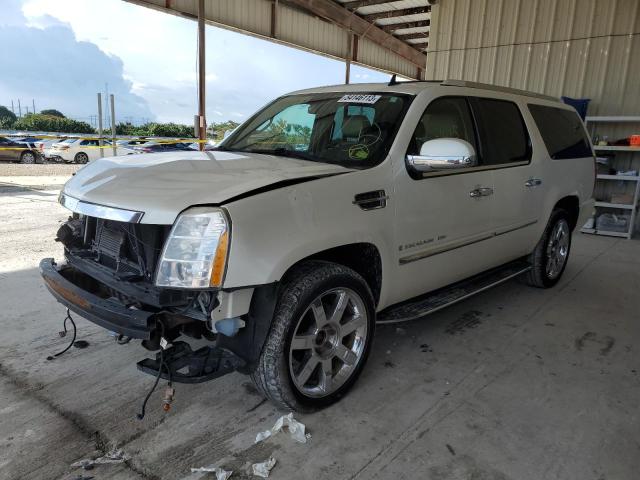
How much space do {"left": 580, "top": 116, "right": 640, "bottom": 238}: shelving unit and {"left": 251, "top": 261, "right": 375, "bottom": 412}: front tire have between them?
7026 mm

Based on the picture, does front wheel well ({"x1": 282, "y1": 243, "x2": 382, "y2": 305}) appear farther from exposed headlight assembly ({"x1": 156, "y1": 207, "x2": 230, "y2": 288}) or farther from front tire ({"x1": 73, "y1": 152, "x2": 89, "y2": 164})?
front tire ({"x1": 73, "y1": 152, "x2": 89, "y2": 164})

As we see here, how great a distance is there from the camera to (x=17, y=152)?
68.8ft

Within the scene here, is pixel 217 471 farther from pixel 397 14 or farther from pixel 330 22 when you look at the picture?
pixel 397 14

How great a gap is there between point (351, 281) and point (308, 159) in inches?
33.1

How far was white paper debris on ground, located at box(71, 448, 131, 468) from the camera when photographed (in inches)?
88.4

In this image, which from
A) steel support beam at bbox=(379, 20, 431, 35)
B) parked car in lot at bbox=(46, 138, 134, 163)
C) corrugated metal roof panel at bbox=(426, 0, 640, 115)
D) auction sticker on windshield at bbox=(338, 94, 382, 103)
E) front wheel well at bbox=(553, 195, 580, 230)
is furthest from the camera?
parked car in lot at bbox=(46, 138, 134, 163)

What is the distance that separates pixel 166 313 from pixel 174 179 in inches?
25.8

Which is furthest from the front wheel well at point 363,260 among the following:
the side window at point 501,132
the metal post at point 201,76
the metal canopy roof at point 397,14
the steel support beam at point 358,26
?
the steel support beam at point 358,26

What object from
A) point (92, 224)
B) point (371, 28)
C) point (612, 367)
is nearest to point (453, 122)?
point (612, 367)

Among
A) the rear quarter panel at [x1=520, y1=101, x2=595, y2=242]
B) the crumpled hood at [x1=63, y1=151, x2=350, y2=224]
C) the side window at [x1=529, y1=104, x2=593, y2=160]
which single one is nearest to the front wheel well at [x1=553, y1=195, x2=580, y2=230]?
the rear quarter panel at [x1=520, y1=101, x2=595, y2=242]

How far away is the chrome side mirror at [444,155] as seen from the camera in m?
2.80

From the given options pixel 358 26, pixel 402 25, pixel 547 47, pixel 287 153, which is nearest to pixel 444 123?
pixel 287 153

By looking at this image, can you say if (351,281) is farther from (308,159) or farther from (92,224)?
(92,224)

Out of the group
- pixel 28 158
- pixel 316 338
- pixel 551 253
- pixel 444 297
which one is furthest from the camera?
pixel 28 158
